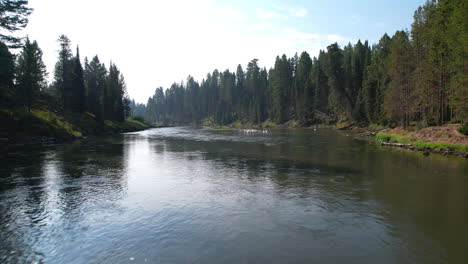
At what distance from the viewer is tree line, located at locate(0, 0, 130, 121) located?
157 feet

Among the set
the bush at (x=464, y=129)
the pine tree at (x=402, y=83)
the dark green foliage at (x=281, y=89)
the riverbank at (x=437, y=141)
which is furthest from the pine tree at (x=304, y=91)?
the bush at (x=464, y=129)

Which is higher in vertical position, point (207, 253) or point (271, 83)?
point (271, 83)

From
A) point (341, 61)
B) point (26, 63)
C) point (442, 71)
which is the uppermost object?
point (341, 61)

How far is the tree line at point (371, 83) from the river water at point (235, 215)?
21875mm

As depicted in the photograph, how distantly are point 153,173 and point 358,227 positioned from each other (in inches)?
685

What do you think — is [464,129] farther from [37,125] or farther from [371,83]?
[37,125]

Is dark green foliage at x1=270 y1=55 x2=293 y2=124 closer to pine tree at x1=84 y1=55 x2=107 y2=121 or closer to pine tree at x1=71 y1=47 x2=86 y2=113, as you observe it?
pine tree at x1=84 y1=55 x2=107 y2=121

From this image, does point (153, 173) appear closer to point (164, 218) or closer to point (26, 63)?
point (164, 218)

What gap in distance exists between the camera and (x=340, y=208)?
47.1ft

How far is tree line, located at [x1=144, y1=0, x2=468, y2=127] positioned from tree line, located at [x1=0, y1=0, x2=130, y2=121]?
2589 inches

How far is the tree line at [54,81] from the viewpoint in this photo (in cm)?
4781

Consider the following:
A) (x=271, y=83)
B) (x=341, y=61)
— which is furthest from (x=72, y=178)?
(x=271, y=83)

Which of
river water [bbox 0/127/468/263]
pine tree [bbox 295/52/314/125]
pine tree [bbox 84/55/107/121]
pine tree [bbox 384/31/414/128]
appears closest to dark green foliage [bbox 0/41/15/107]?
pine tree [bbox 84/55/107/121]

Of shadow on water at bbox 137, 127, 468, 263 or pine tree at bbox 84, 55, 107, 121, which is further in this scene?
pine tree at bbox 84, 55, 107, 121
